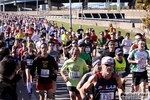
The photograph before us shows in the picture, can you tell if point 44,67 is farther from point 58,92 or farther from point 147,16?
point 147,16

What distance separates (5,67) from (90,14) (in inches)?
3403

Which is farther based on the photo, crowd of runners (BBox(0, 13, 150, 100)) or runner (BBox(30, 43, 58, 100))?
runner (BBox(30, 43, 58, 100))

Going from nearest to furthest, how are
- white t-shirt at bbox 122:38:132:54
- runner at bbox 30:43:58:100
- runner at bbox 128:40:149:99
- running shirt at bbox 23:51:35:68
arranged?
runner at bbox 30:43:58:100 → runner at bbox 128:40:149:99 → running shirt at bbox 23:51:35:68 → white t-shirt at bbox 122:38:132:54

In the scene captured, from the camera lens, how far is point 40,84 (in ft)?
31.1

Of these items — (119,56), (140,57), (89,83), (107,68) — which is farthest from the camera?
(140,57)

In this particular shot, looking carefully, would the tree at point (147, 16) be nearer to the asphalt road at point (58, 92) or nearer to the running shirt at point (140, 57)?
the asphalt road at point (58, 92)

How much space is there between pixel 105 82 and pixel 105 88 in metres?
0.10

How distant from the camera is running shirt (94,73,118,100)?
234 inches

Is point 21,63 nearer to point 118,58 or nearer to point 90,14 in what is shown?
point 118,58

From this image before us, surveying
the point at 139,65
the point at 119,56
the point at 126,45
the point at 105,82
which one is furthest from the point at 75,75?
the point at 126,45

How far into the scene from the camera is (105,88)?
5.99m

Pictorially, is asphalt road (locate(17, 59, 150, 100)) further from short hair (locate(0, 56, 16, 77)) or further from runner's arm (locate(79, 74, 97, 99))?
short hair (locate(0, 56, 16, 77))

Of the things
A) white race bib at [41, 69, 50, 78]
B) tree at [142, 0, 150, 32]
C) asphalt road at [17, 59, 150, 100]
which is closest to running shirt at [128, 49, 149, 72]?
asphalt road at [17, 59, 150, 100]

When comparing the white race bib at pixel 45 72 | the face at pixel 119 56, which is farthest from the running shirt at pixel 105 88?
the face at pixel 119 56
